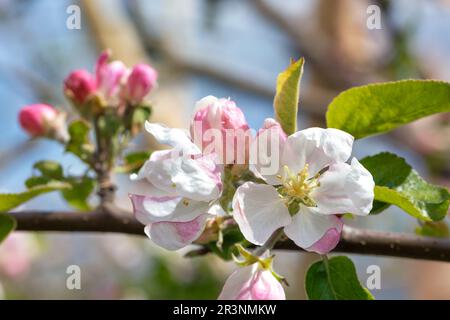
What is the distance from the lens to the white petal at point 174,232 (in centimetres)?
72

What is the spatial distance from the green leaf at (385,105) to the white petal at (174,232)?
0.79ft

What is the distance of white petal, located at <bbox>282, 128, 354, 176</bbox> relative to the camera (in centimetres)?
73

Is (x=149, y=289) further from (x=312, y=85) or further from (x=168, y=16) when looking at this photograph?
(x=168, y=16)

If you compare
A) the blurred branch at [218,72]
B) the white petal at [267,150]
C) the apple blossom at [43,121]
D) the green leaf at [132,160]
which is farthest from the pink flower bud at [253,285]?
the blurred branch at [218,72]

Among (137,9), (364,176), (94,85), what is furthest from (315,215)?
(137,9)

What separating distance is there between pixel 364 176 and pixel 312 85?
11.4 ft

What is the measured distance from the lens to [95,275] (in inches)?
162

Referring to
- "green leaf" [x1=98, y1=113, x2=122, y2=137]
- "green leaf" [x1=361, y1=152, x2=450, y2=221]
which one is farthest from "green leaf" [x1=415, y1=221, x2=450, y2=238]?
"green leaf" [x1=98, y1=113, x2=122, y2=137]

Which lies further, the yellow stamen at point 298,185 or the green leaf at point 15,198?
the green leaf at point 15,198

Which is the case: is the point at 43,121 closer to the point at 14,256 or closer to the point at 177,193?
the point at 177,193

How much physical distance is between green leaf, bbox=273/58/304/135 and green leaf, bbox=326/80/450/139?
86mm

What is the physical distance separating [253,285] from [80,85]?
0.58m

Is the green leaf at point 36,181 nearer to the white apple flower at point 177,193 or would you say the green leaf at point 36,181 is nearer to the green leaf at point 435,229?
the white apple flower at point 177,193

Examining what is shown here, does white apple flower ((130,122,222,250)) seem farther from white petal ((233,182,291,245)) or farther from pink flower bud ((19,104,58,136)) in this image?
pink flower bud ((19,104,58,136))
